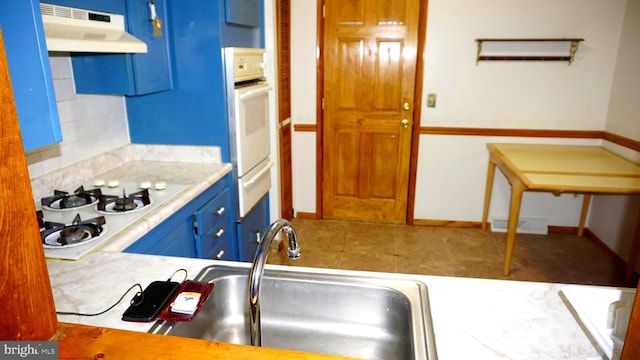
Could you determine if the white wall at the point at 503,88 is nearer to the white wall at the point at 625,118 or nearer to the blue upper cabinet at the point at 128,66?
the white wall at the point at 625,118

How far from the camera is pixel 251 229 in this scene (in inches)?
110

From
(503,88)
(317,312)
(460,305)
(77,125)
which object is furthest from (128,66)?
(503,88)

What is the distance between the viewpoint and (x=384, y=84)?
3570 millimetres

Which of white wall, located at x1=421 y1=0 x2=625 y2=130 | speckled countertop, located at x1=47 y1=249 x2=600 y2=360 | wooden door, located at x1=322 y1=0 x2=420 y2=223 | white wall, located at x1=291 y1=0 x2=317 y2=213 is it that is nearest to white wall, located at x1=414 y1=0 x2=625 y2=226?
white wall, located at x1=421 y1=0 x2=625 y2=130

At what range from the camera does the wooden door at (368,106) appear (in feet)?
11.3

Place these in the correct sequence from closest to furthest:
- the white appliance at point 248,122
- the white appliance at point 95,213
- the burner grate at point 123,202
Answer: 1. the white appliance at point 95,213
2. the burner grate at point 123,202
3. the white appliance at point 248,122

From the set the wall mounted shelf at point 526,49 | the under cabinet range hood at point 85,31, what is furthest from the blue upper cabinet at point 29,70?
the wall mounted shelf at point 526,49

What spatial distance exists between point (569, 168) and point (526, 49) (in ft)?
A: 3.68

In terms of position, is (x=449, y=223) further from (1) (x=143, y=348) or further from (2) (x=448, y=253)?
(1) (x=143, y=348)

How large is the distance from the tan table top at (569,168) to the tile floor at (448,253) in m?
0.75

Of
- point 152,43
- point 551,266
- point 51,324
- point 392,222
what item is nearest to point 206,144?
point 152,43

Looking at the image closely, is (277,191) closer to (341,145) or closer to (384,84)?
(341,145)

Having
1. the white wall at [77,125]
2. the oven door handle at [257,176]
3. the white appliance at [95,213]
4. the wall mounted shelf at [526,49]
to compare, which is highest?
the wall mounted shelf at [526,49]

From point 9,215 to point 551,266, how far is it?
3.35m
